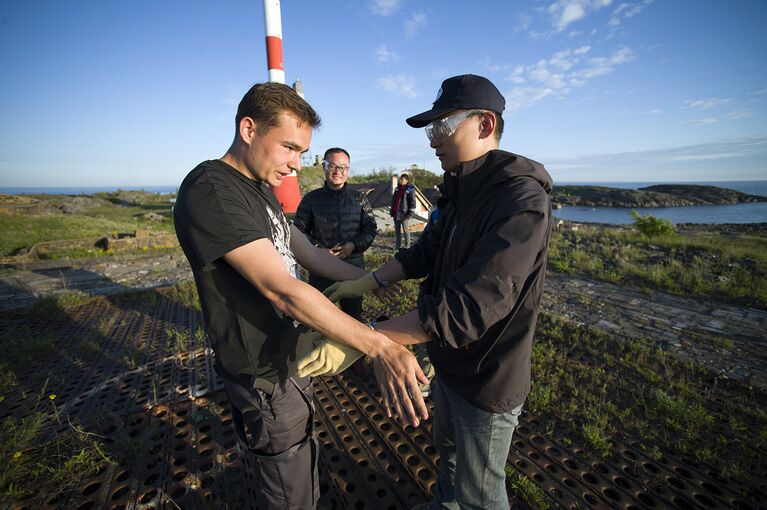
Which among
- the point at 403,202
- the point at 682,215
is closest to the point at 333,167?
the point at 403,202

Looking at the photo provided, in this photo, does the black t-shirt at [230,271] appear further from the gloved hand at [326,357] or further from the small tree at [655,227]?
the small tree at [655,227]

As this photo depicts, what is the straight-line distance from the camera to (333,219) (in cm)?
421

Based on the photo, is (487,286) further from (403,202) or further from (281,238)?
(403,202)

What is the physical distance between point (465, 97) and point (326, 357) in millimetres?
1438

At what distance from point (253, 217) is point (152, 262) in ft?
32.3

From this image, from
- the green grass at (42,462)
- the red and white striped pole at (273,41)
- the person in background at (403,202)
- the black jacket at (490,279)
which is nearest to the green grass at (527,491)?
the black jacket at (490,279)

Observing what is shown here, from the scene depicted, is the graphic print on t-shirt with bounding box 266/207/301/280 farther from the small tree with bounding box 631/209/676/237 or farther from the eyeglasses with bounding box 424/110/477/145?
the small tree with bounding box 631/209/676/237

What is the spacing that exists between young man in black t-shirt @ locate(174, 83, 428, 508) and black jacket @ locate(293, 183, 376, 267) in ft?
7.56

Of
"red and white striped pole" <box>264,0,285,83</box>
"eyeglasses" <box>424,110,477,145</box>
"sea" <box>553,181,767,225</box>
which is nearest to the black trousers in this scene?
"eyeglasses" <box>424,110,477,145</box>

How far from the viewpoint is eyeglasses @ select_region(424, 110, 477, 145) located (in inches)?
63.4

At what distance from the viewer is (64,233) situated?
13.5 meters

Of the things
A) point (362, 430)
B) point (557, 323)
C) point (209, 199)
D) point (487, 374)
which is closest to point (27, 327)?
point (362, 430)

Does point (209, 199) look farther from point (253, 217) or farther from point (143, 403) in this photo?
point (143, 403)

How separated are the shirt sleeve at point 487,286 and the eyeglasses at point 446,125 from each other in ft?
1.98
